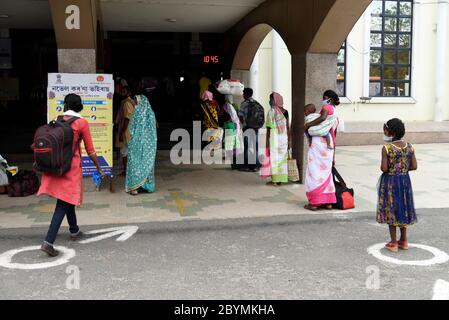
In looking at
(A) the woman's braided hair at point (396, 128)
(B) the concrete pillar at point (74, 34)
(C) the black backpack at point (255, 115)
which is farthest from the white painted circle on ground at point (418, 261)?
(B) the concrete pillar at point (74, 34)

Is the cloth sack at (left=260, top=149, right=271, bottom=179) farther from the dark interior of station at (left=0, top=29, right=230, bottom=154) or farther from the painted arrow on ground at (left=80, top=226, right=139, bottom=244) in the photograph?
the dark interior of station at (left=0, top=29, right=230, bottom=154)

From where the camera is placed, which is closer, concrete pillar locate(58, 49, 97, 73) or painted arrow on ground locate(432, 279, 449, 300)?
painted arrow on ground locate(432, 279, 449, 300)

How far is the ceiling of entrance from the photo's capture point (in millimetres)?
10539

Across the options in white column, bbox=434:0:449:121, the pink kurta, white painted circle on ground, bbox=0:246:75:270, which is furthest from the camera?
white column, bbox=434:0:449:121

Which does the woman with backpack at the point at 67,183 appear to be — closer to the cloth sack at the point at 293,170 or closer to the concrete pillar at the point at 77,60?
the concrete pillar at the point at 77,60

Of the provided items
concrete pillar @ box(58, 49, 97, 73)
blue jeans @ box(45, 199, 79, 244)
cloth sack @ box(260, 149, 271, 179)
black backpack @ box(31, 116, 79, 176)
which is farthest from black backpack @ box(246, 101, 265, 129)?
black backpack @ box(31, 116, 79, 176)

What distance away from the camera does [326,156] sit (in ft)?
22.0

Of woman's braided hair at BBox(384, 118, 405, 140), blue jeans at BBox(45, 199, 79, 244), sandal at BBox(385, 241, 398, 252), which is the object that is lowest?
sandal at BBox(385, 241, 398, 252)

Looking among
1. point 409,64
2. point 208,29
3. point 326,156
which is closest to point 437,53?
point 409,64

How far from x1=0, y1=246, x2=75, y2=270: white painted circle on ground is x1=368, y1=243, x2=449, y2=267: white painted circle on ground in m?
2.92

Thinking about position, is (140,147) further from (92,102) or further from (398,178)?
(398,178)
